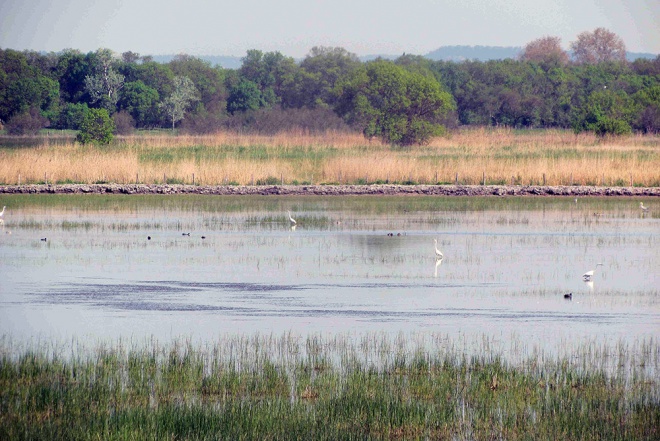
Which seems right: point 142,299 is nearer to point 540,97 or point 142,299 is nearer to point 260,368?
point 260,368

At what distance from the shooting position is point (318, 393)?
12039 millimetres

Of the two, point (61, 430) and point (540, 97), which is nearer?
point (61, 430)

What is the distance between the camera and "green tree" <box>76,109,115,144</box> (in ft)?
181

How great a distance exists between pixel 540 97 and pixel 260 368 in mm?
82632

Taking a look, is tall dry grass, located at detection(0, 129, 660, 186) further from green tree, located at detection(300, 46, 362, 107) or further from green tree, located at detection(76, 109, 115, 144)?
green tree, located at detection(300, 46, 362, 107)

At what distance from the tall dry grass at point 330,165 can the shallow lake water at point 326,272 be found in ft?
23.0

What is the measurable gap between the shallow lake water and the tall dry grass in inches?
277

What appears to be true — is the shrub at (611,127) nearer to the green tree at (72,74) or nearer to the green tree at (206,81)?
the green tree at (206,81)

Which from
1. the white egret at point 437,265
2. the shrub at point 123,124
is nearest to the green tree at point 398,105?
the shrub at point 123,124

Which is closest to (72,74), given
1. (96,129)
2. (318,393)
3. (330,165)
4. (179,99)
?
(179,99)

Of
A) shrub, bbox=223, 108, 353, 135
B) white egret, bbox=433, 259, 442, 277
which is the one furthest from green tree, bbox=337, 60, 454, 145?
white egret, bbox=433, 259, 442, 277

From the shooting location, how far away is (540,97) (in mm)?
92375

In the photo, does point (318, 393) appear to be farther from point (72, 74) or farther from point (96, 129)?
point (72, 74)

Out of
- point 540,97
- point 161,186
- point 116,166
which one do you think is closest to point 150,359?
point 161,186
